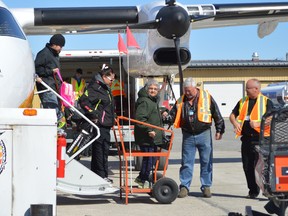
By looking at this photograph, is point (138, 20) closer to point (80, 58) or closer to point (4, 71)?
point (80, 58)

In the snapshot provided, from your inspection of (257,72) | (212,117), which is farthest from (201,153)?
(257,72)

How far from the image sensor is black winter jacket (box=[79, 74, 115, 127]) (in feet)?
27.0

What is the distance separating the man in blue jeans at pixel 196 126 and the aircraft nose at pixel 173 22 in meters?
2.23

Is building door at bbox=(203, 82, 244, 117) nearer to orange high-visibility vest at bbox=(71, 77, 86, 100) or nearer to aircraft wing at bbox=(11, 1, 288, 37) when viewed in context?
orange high-visibility vest at bbox=(71, 77, 86, 100)

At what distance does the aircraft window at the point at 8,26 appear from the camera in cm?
672

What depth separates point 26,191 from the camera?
16.1 feet

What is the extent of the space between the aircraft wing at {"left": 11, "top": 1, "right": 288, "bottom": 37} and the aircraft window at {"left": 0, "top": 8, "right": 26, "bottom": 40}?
132 inches

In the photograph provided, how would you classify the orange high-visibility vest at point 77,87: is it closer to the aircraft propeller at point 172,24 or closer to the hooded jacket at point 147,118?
the aircraft propeller at point 172,24

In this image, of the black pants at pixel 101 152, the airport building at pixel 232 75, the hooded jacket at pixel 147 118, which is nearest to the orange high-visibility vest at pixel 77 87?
the black pants at pixel 101 152

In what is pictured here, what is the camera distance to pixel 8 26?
688 cm

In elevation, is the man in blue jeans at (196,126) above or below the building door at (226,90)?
below

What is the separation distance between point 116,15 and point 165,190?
190 inches

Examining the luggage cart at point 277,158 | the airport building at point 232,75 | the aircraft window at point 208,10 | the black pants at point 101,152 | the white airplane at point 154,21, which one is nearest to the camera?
the luggage cart at point 277,158

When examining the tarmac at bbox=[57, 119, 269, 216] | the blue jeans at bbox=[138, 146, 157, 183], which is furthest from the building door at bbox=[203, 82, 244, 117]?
the blue jeans at bbox=[138, 146, 157, 183]
